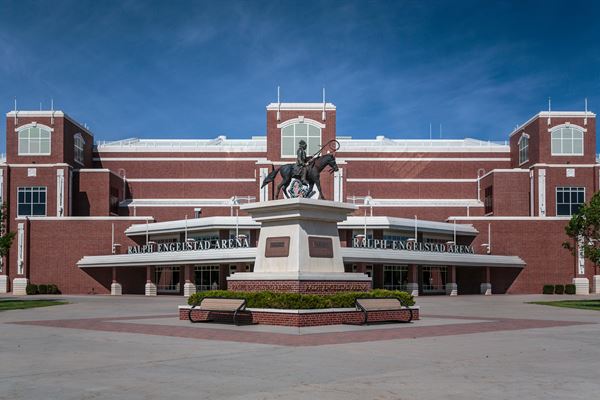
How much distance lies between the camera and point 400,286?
6134 cm

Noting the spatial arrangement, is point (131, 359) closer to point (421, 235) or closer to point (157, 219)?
point (421, 235)

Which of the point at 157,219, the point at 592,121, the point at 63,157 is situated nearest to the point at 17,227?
the point at 63,157

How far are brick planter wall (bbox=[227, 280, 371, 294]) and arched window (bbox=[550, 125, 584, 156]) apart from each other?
51.6 m

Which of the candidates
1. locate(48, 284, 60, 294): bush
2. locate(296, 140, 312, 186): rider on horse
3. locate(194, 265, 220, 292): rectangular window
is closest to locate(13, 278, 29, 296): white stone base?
locate(48, 284, 60, 294): bush

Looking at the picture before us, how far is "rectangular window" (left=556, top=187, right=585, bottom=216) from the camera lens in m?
70.6

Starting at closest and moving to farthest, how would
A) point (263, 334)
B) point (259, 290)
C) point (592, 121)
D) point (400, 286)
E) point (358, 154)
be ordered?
1. point (263, 334)
2. point (259, 290)
3. point (400, 286)
4. point (592, 121)
5. point (358, 154)

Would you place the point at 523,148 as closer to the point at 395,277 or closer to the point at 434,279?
the point at 434,279

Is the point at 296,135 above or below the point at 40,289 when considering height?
above

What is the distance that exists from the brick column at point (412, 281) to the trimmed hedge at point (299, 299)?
1344 inches

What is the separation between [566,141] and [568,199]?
584 centimetres

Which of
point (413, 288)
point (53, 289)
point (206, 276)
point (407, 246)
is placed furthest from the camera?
point (53, 289)

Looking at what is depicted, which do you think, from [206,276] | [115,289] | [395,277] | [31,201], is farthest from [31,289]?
[395,277]

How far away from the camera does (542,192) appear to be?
7050 centimetres

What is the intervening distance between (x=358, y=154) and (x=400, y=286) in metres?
22.3
